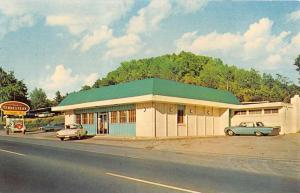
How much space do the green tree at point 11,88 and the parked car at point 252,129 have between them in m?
66.5

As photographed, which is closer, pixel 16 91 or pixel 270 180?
pixel 270 180

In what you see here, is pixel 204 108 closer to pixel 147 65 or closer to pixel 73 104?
pixel 73 104

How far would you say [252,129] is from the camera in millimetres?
34562

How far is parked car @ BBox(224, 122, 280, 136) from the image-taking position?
3374 cm

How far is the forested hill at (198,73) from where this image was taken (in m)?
81.1

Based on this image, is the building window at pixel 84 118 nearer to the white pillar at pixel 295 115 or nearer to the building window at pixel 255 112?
the building window at pixel 255 112

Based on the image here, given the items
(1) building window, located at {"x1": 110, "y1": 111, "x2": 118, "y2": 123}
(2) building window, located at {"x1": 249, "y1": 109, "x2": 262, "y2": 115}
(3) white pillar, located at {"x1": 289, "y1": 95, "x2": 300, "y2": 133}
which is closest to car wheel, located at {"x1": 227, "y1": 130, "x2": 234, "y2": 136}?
(2) building window, located at {"x1": 249, "y1": 109, "x2": 262, "y2": 115}

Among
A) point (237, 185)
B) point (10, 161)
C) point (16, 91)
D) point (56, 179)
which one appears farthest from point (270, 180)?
point (16, 91)

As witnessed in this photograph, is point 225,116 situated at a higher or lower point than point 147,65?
lower

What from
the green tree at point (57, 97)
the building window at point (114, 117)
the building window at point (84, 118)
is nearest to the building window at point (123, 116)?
the building window at point (114, 117)

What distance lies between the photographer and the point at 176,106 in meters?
32.7

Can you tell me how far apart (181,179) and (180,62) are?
8085 centimetres

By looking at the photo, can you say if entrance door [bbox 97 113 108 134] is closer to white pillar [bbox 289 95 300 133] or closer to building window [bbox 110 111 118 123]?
building window [bbox 110 111 118 123]

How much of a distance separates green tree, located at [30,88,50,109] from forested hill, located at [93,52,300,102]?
2745 centimetres
